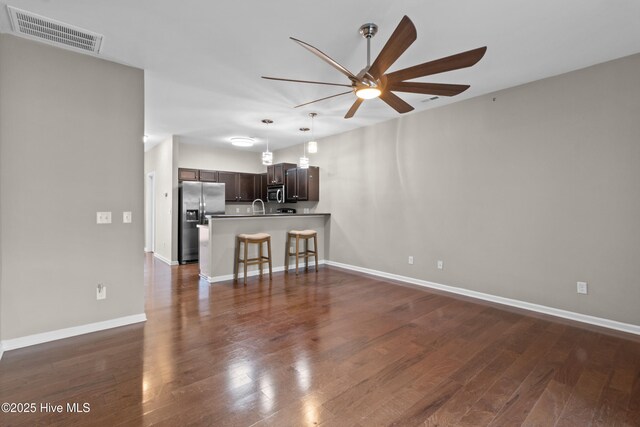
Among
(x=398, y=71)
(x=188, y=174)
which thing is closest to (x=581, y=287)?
(x=398, y=71)

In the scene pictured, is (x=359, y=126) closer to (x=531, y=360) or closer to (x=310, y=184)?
(x=310, y=184)

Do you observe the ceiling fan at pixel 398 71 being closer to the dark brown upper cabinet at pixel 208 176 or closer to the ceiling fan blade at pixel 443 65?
the ceiling fan blade at pixel 443 65

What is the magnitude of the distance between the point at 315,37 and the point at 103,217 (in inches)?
106

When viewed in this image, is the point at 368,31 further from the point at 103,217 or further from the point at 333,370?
the point at 103,217

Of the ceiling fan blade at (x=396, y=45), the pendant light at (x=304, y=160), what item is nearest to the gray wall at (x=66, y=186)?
the pendant light at (x=304, y=160)

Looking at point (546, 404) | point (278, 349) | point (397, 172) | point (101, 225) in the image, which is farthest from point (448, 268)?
point (101, 225)

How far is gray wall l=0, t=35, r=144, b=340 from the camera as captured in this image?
2.48 m

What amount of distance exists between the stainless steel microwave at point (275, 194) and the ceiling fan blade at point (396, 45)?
16.0ft

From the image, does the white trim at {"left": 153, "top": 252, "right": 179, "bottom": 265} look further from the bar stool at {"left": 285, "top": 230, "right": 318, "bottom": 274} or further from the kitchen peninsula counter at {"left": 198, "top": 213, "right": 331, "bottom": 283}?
the bar stool at {"left": 285, "top": 230, "right": 318, "bottom": 274}

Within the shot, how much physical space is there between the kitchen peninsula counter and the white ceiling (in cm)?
198

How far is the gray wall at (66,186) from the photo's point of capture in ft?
8.14

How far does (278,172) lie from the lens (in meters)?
6.94

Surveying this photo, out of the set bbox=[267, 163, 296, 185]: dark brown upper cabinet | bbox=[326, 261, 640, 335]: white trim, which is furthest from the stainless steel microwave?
bbox=[326, 261, 640, 335]: white trim

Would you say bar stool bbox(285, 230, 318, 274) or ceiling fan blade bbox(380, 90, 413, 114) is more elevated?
ceiling fan blade bbox(380, 90, 413, 114)
